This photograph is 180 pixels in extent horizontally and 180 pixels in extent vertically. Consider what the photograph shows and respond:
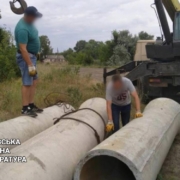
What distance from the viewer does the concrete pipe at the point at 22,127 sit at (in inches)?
194

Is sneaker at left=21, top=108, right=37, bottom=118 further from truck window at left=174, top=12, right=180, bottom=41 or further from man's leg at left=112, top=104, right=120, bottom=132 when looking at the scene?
truck window at left=174, top=12, right=180, bottom=41

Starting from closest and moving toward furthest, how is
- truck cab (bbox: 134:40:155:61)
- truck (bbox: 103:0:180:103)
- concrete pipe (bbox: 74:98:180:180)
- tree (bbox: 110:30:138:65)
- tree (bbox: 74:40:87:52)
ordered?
1. concrete pipe (bbox: 74:98:180:180)
2. truck (bbox: 103:0:180:103)
3. truck cab (bbox: 134:40:155:61)
4. tree (bbox: 110:30:138:65)
5. tree (bbox: 74:40:87:52)

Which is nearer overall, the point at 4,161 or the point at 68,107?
the point at 4,161

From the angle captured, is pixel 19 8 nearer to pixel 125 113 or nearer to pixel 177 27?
pixel 125 113

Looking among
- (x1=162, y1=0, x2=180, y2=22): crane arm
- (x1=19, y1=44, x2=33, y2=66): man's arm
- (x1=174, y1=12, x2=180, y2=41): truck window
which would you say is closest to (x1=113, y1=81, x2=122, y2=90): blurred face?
(x1=19, y1=44, x2=33, y2=66): man's arm

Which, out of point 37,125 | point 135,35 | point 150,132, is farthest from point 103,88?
point 135,35

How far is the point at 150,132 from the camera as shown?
471cm

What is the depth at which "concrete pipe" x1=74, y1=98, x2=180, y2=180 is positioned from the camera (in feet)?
12.4

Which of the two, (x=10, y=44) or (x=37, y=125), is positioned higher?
(x=10, y=44)

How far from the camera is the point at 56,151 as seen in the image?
4.11m

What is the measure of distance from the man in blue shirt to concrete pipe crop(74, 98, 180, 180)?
1756mm

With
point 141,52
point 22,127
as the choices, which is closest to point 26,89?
point 22,127

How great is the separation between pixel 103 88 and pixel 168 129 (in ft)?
22.4

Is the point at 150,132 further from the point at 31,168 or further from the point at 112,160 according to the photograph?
the point at 31,168
